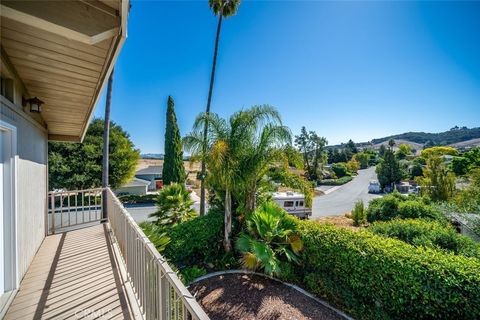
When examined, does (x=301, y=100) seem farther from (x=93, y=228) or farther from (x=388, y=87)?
(x=93, y=228)

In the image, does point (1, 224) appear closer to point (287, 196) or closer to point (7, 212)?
point (7, 212)

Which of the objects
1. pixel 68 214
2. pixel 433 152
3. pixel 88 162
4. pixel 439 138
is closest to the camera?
pixel 68 214

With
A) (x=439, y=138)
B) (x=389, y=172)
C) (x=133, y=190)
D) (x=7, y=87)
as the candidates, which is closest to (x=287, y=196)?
(x=7, y=87)

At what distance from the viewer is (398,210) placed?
38.0ft

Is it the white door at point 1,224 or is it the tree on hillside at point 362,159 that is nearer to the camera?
the white door at point 1,224

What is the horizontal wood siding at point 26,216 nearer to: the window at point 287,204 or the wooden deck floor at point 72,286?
the wooden deck floor at point 72,286

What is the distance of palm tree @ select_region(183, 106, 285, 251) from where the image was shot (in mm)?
6250

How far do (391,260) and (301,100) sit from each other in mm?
13807

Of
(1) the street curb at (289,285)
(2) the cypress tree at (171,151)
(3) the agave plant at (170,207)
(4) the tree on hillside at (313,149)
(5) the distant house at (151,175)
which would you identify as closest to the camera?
(1) the street curb at (289,285)

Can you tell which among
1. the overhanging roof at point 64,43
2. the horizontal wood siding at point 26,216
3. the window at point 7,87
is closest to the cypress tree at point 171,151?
the horizontal wood siding at point 26,216

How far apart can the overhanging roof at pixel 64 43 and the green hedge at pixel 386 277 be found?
5.65m

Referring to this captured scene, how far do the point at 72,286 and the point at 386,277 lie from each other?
541 centimetres

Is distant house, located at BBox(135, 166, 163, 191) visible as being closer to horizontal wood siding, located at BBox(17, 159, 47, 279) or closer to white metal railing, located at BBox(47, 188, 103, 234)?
white metal railing, located at BBox(47, 188, 103, 234)

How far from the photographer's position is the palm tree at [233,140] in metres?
6.25
